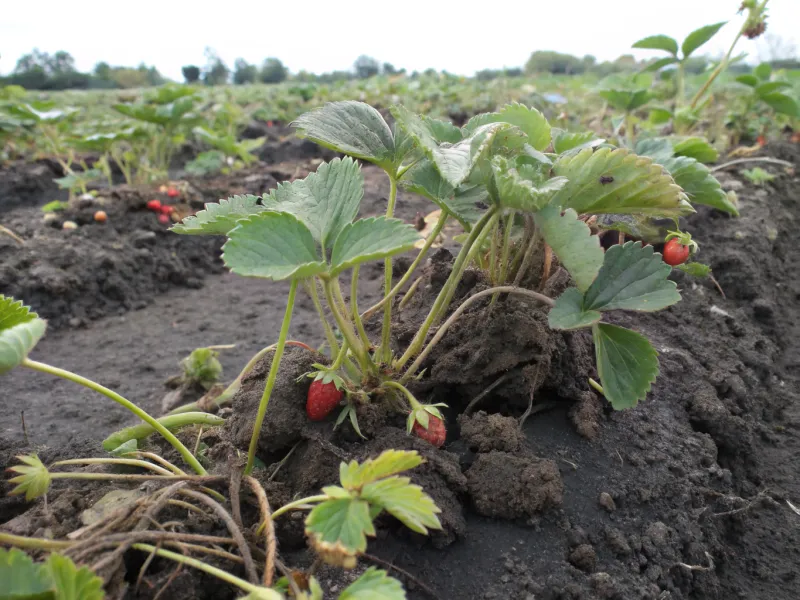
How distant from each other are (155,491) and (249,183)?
170 inches

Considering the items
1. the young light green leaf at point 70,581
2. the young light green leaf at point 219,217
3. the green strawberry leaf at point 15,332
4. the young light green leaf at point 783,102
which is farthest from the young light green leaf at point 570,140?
the young light green leaf at point 783,102

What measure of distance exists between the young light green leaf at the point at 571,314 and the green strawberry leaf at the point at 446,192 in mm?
299

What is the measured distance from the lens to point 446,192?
54.1 inches

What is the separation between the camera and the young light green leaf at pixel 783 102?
4.24m

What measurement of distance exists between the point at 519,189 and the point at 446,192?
0.88ft

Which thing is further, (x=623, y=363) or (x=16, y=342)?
(x=623, y=363)

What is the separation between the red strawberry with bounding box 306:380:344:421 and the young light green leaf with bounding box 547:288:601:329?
1.76 feet

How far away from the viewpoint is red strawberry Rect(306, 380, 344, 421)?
4.44 ft

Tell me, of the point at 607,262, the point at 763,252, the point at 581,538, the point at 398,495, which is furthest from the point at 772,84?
the point at 398,495

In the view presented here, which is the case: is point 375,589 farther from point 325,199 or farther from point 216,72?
point 216,72

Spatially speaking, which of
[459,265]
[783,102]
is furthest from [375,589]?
[783,102]

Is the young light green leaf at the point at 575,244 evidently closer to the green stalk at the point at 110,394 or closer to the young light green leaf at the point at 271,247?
the young light green leaf at the point at 271,247

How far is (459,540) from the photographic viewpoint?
1240mm

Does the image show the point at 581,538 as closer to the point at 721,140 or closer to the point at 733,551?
the point at 733,551
